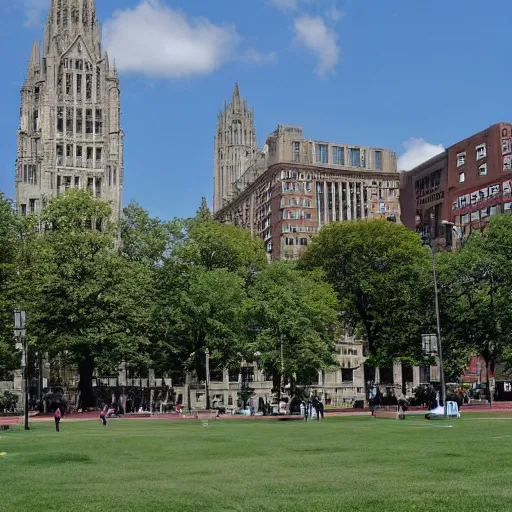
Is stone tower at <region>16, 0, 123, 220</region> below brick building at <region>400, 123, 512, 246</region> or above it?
above

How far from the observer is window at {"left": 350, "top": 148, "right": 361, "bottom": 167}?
596 ft

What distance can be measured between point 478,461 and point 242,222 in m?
180

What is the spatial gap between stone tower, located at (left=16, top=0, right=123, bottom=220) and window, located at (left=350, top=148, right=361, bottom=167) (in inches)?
2031

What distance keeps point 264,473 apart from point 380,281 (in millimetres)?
63560

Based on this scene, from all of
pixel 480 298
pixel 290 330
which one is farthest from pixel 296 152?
pixel 290 330

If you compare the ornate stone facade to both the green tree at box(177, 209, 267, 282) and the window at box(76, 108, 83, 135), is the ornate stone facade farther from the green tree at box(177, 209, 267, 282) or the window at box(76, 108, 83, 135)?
the green tree at box(177, 209, 267, 282)

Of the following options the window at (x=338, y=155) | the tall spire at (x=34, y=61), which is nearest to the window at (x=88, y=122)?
the tall spire at (x=34, y=61)

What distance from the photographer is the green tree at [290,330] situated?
65438 millimetres

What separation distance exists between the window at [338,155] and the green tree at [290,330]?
109988 millimetres

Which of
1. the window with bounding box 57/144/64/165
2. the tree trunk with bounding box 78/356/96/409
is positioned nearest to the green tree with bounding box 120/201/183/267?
the tree trunk with bounding box 78/356/96/409

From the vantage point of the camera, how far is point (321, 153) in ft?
582

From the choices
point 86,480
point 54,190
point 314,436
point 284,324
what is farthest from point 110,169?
point 86,480

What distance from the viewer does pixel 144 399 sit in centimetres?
7531

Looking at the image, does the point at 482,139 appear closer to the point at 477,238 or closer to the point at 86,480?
the point at 477,238
